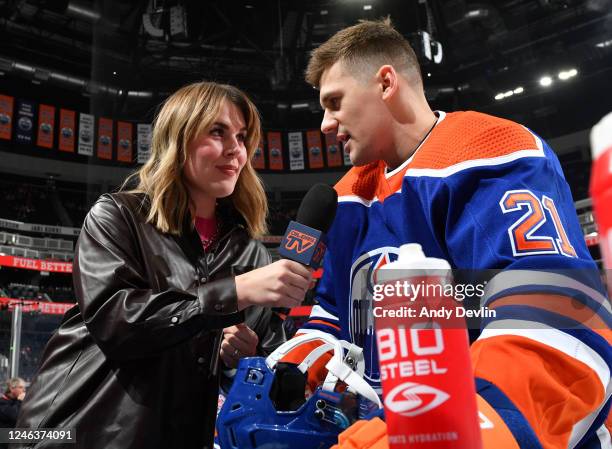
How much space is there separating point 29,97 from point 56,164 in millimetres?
1641

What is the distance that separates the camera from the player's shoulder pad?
3.57 feet

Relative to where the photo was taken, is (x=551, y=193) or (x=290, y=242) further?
(x=290, y=242)

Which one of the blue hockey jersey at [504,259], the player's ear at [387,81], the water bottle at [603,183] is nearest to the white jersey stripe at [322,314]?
the blue hockey jersey at [504,259]

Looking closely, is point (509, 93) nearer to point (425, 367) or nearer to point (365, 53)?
point (365, 53)

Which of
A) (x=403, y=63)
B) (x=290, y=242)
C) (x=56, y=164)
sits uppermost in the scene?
(x=56, y=164)

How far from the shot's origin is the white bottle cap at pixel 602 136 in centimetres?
36

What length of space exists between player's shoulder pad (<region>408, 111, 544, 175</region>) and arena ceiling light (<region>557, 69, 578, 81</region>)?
38.1 feet

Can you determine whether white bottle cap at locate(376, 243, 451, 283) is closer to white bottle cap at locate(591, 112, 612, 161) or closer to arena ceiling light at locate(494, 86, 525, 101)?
white bottle cap at locate(591, 112, 612, 161)

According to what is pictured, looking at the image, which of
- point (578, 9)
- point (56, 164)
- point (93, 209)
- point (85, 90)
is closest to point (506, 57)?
point (578, 9)

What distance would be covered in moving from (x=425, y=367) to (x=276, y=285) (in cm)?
70

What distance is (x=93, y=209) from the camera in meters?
1.39

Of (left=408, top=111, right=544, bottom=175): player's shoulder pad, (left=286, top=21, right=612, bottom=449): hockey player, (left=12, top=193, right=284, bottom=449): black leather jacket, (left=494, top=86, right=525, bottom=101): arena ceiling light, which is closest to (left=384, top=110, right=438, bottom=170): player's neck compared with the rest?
(left=286, top=21, right=612, bottom=449): hockey player

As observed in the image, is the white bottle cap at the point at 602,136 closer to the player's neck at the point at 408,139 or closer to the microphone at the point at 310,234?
the microphone at the point at 310,234

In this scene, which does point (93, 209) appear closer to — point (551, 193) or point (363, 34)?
point (363, 34)
